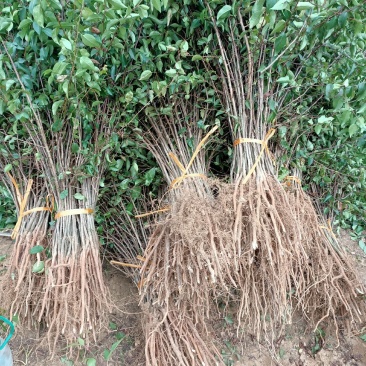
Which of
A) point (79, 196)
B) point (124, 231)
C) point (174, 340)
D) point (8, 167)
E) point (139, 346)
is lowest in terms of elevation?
Result: point (139, 346)

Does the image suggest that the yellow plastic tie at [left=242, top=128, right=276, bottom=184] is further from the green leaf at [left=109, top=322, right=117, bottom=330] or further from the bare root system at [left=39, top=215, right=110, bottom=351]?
the green leaf at [left=109, top=322, right=117, bottom=330]

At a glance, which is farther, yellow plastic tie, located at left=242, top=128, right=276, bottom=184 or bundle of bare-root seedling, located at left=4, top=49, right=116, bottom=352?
yellow plastic tie, located at left=242, top=128, right=276, bottom=184

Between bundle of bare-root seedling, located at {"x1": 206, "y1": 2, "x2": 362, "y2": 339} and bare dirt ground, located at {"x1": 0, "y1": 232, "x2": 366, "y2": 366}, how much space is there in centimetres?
14

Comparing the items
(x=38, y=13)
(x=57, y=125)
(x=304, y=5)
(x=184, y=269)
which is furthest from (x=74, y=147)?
(x=304, y=5)

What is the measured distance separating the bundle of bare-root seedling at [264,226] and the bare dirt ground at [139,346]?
0.44 ft

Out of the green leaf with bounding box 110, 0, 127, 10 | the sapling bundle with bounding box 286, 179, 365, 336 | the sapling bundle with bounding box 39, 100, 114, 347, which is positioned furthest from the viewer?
the sapling bundle with bounding box 286, 179, 365, 336

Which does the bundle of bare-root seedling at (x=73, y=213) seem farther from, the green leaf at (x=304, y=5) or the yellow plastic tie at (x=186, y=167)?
the green leaf at (x=304, y=5)

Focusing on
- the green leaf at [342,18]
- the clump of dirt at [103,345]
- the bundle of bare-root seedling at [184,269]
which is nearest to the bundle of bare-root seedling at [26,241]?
the clump of dirt at [103,345]

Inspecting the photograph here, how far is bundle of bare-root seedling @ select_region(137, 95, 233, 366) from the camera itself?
1.43m

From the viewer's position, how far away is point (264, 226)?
4.94 feet

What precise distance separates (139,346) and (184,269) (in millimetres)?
554

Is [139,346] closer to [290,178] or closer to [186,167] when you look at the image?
[186,167]

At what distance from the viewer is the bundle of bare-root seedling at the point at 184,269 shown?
56.2 inches

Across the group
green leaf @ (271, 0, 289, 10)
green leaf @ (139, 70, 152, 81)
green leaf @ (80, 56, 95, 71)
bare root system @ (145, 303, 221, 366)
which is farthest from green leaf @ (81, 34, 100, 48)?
bare root system @ (145, 303, 221, 366)
